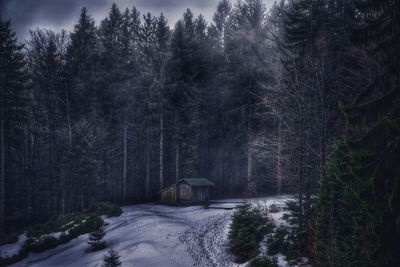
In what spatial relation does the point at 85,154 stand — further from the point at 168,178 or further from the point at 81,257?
the point at 81,257

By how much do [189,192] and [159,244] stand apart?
11.9m

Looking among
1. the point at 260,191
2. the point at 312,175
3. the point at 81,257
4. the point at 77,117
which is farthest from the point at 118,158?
the point at 312,175

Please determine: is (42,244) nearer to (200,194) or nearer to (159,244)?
(159,244)

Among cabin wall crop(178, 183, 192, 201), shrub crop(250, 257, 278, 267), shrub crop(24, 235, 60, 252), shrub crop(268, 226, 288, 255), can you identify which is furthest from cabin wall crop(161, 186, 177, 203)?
shrub crop(250, 257, 278, 267)

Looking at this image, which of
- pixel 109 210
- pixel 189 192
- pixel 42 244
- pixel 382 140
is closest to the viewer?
pixel 382 140

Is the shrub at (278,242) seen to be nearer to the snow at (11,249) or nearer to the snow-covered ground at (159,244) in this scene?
the snow-covered ground at (159,244)

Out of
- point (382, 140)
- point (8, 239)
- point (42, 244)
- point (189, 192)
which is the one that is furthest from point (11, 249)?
point (382, 140)

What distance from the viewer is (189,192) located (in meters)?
30.0

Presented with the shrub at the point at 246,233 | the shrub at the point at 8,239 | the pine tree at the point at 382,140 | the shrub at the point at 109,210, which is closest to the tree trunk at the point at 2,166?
the shrub at the point at 8,239

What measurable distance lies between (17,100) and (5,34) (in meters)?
5.97

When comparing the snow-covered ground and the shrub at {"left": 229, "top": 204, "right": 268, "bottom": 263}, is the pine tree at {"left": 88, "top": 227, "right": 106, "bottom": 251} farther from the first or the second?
the shrub at {"left": 229, "top": 204, "right": 268, "bottom": 263}

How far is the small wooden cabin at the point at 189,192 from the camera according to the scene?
2994cm

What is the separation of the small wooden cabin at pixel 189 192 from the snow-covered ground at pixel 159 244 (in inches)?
193

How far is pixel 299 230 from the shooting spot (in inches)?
597
